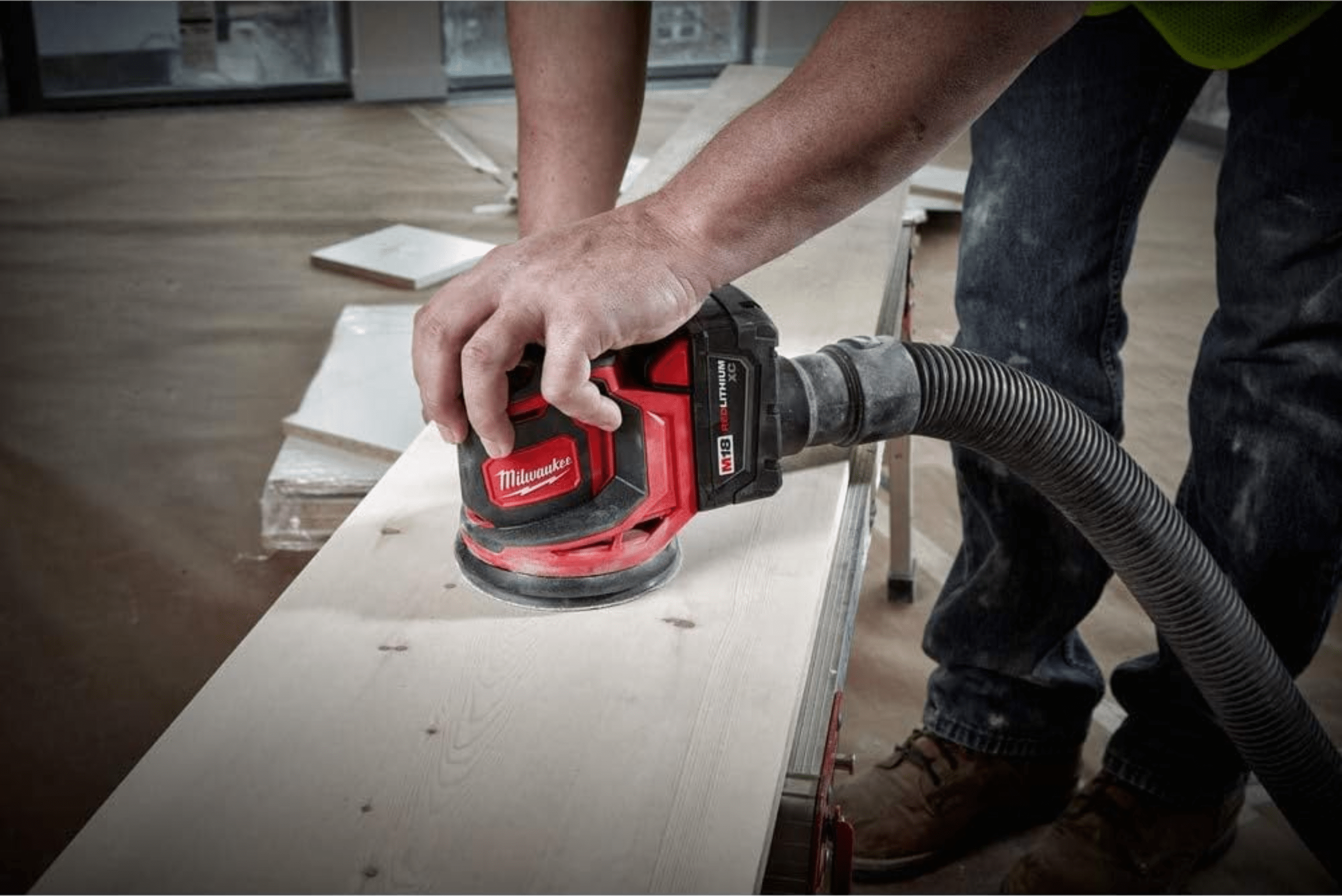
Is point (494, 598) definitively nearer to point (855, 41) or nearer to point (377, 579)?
point (377, 579)

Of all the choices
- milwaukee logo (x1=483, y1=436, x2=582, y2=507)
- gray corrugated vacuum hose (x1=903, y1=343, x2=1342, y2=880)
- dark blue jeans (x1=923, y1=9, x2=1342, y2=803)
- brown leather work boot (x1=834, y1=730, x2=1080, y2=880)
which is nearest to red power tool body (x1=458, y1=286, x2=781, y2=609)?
milwaukee logo (x1=483, y1=436, x2=582, y2=507)

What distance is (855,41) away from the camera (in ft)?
3.38

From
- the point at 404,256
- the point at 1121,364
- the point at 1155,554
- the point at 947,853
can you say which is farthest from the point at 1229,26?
the point at 404,256

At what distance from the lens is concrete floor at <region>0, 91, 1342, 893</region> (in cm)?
193

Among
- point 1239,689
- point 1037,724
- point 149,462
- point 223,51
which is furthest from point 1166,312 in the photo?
point 223,51

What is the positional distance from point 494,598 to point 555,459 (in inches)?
5.9

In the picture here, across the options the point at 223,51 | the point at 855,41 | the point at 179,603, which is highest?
the point at 855,41

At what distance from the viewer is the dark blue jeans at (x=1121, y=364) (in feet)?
4.46

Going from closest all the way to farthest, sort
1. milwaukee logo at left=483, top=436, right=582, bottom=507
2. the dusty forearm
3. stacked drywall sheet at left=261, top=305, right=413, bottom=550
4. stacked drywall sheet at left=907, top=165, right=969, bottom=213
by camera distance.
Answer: the dusty forearm → milwaukee logo at left=483, top=436, right=582, bottom=507 → stacked drywall sheet at left=261, top=305, right=413, bottom=550 → stacked drywall sheet at left=907, top=165, right=969, bottom=213

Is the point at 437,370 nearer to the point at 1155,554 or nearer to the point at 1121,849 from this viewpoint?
the point at 1155,554

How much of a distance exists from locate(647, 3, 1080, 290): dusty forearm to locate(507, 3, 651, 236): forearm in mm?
466

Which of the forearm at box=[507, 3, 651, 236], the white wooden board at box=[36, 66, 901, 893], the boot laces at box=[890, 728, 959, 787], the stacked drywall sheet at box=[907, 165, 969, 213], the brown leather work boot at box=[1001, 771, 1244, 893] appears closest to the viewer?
the white wooden board at box=[36, 66, 901, 893]

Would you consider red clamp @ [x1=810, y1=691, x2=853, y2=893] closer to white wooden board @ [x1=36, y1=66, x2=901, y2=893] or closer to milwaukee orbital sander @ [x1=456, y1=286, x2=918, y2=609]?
white wooden board @ [x1=36, y1=66, x2=901, y2=893]

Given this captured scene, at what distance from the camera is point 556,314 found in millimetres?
1016
